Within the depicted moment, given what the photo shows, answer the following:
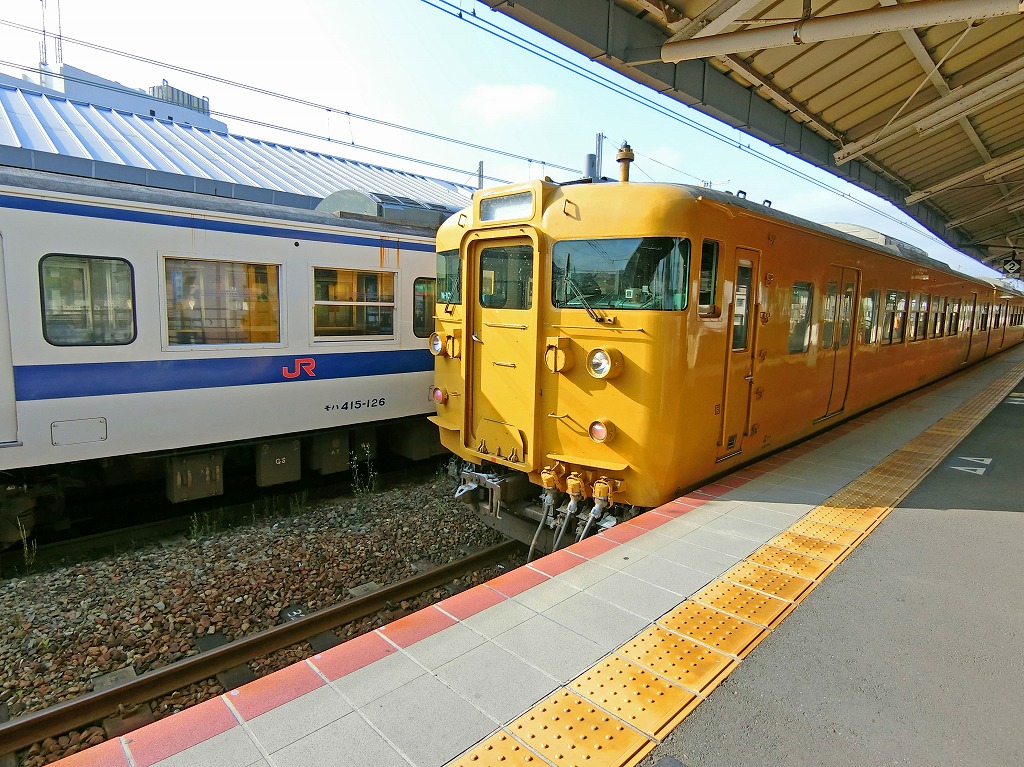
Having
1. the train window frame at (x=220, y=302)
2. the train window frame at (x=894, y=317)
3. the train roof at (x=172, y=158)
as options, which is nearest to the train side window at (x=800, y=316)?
the train window frame at (x=894, y=317)

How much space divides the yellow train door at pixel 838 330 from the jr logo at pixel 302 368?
593 cm

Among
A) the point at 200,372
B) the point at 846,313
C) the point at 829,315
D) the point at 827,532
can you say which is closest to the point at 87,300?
the point at 200,372

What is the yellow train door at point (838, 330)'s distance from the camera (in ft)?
22.4

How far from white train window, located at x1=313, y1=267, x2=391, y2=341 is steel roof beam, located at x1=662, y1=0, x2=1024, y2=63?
4394mm

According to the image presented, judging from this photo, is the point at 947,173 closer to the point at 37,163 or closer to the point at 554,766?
the point at 554,766

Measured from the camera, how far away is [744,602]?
3314mm

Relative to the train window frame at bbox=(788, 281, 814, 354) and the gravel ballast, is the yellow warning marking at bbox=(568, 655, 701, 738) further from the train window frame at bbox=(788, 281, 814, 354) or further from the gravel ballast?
the train window frame at bbox=(788, 281, 814, 354)

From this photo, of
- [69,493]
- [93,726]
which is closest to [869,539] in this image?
[93,726]

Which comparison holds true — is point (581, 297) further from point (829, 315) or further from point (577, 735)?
point (829, 315)

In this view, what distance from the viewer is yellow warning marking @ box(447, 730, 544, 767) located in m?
2.12

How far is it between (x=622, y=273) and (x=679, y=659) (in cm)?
271

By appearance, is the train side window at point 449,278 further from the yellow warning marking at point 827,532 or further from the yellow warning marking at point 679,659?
the yellow warning marking at point 679,659

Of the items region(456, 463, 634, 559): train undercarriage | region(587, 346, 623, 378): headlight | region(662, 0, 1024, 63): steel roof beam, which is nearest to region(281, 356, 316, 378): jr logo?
region(456, 463, 634, 559): train undercarriage

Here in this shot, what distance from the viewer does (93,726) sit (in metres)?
3.70
